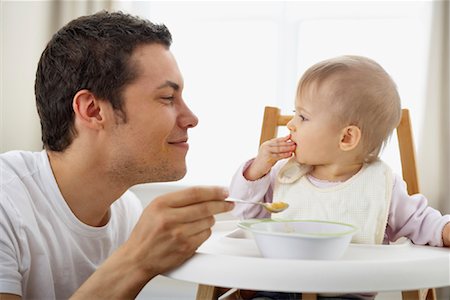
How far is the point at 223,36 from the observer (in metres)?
2.71

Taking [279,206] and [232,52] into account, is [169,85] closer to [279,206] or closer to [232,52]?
[279,206]

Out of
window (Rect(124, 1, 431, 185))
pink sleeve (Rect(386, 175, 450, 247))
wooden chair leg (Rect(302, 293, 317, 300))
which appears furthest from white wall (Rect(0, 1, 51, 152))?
wooden chair leg (Rect(302, 293, 317, 300))

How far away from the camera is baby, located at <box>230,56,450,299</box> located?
1.22m

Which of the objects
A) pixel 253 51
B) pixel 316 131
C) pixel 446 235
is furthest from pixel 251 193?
pixel 253 51

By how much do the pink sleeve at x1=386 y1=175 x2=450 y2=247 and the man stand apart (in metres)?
0.54

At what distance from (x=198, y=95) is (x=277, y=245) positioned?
1848 mm

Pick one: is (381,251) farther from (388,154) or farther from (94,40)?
(388,154)

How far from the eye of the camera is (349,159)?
1275mm

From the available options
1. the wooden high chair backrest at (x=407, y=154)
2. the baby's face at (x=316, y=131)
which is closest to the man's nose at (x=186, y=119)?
the baby's face at (x=316, y=131)

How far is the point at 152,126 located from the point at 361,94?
20.7 inches

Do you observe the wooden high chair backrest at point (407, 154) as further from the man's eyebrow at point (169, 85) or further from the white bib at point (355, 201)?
the man's eyebrow at point (169, 85)

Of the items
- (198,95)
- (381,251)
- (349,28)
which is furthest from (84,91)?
(349,28)

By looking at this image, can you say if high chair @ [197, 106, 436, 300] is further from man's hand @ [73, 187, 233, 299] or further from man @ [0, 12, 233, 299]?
man's hand @ [73, 187, 233, 299]

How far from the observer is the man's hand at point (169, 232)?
3.21 ft
